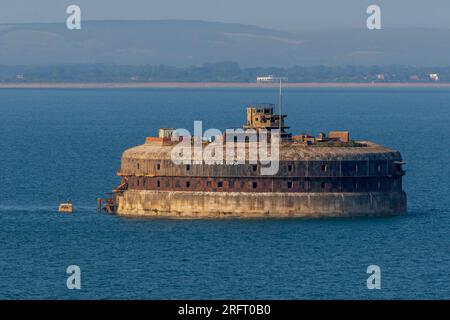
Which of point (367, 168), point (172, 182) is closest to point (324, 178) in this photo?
point (367, 168)

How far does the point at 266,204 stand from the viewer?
127 metres

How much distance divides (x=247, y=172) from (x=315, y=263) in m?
17.4

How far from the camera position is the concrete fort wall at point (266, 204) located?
416 feet
